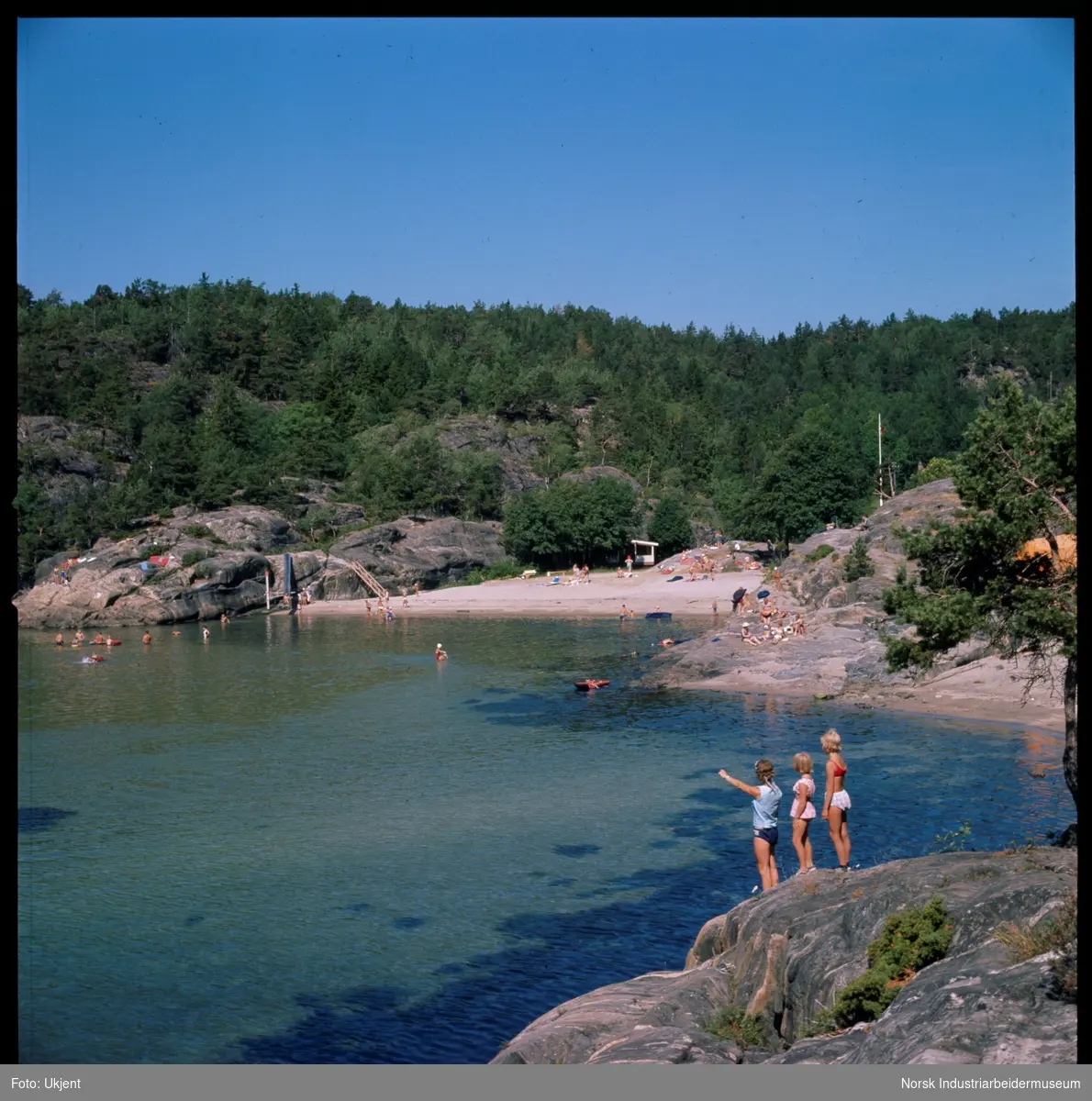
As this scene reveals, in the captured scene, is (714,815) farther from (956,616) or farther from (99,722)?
(99,722)

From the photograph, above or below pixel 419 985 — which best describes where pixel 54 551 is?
above

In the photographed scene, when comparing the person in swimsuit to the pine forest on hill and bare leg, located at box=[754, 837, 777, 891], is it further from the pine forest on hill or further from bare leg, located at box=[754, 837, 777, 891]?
the pine forest on hill

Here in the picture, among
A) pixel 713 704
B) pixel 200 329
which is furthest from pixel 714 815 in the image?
pixel 200 329

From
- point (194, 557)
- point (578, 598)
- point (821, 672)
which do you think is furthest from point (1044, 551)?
point (194, 557)

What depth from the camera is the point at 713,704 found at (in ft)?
117

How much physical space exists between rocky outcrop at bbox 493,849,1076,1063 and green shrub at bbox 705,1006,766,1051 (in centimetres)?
7

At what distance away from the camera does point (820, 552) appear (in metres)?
55.7

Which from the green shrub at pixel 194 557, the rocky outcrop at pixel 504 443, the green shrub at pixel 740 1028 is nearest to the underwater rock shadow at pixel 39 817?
the green shrub at pixel 740 1028

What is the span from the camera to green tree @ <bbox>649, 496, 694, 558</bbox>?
8669 centimetres

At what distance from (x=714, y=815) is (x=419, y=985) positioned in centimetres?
953

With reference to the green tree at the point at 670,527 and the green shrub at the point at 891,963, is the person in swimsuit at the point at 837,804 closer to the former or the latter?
the green shrub at the point at 891,963

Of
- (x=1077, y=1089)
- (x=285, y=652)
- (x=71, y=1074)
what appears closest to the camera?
(x=1077, y=1089)

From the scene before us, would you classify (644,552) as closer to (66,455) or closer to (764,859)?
(66,455)

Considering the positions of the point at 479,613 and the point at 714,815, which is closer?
the point at 714,815
